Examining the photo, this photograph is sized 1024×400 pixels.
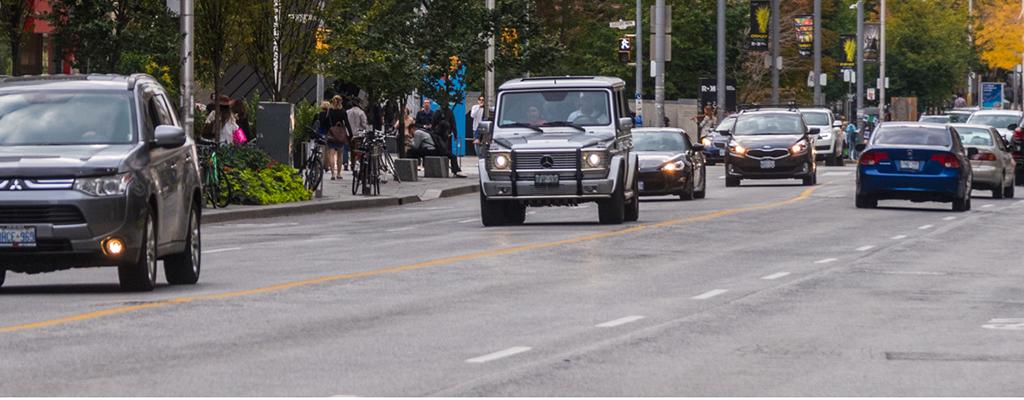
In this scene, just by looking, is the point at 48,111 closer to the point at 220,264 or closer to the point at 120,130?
the point at 120,130

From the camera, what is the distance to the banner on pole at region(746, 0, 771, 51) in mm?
76625

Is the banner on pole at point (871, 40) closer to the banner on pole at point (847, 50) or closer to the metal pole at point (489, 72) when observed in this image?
the banner on pole at point (847, 50)

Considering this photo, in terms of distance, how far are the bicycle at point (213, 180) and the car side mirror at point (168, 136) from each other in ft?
54.6

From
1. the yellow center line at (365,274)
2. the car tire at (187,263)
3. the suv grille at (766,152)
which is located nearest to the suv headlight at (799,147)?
the suv grille at (766,152)

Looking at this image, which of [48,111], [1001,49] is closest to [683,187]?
[48,111]

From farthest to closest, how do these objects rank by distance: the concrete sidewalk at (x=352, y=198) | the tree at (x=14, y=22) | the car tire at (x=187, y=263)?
the tree at (x=14, y=22) < the concrete sidewalk at (x=352, y=198) < the car tire at (x=187, y=263)

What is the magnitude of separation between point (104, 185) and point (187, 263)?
207 cm

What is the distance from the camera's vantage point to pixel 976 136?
44344mm

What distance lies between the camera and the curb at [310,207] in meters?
33.0

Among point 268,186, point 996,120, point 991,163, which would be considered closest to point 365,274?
point 268,186

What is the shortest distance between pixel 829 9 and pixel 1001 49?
67.6 feet

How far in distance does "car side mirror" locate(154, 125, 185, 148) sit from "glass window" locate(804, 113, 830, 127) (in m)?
48.0

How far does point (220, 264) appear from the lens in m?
22.0

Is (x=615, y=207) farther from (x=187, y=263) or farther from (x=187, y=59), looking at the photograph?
(x=187, y=263)
